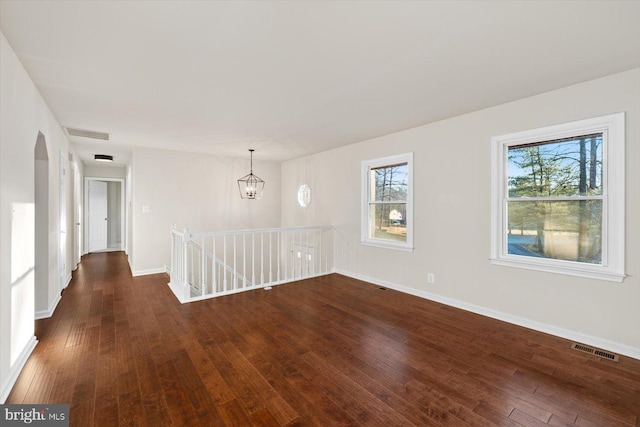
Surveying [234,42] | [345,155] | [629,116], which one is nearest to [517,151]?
[629,116]

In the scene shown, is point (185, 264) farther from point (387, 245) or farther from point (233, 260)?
point (387, 245)

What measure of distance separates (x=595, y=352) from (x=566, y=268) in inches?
29.1

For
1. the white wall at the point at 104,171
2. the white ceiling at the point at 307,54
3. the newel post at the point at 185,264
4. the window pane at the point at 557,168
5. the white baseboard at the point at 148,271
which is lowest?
the white baseboard at the point at 148,271

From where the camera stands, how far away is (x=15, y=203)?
212 cm

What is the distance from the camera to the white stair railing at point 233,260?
12.7 feet

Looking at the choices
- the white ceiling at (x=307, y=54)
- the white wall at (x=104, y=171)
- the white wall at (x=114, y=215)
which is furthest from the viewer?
the white wall at (x=114, y=215)

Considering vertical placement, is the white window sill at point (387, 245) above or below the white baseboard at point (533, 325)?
above

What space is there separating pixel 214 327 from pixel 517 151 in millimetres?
3831

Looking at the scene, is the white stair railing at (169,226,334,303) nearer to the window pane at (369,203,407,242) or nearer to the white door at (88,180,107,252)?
the window pane at (369,203,407,242)

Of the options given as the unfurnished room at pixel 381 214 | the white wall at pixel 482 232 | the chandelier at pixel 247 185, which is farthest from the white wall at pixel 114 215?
the white wall at pixel 482 232

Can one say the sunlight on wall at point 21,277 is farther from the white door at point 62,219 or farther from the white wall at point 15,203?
the white door at point 62,219

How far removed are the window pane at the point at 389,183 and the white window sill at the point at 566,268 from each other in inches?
64.4

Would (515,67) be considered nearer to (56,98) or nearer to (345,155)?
(345,155)

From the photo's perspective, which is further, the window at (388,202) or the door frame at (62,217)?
the window at (388,202)
